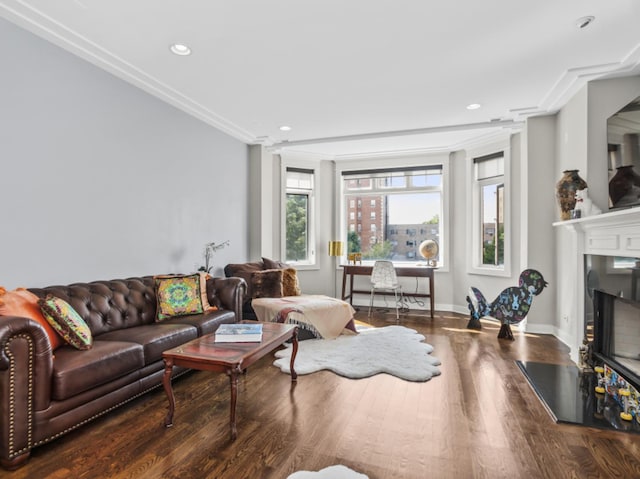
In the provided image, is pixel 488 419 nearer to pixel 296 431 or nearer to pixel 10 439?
pixel 296 431

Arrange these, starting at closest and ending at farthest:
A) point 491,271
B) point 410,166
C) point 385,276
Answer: point 491,271 → point 385,276 → point 410,166

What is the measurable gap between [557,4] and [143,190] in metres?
3.75

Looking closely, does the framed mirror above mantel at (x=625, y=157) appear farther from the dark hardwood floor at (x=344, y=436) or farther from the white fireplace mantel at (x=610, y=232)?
the dark hardwood floor at (x=344, y=436)

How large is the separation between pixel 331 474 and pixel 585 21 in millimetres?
3385

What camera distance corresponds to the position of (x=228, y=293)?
3.68 meters

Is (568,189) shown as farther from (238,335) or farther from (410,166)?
(238,335)

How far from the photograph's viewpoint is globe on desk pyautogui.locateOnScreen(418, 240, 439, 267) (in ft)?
19.1

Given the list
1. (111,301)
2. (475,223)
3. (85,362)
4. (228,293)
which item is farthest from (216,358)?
(475,223)

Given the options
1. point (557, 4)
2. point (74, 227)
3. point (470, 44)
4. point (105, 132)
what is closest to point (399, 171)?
point (470, 44)

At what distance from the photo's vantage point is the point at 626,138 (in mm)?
2738

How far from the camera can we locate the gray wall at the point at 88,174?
2.56m

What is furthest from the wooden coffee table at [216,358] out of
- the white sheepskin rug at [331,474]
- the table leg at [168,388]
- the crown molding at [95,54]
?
the crown molding at [95,54]

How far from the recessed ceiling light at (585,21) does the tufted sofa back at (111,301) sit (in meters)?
4.09

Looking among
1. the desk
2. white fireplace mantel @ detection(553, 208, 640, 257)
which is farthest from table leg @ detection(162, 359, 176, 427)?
the desk
